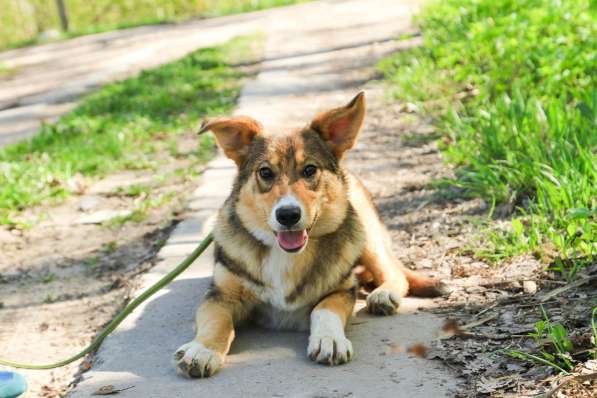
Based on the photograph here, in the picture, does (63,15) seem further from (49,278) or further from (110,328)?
(110,328)

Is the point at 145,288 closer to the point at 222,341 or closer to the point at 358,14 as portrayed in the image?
the point at 222,341

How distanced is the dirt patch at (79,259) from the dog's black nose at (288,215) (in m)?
1.22

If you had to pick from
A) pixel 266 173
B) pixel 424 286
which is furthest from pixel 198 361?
pixel 424 286

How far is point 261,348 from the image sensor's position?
12.8ft

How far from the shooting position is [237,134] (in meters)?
4.26

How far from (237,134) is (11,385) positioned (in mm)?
1633

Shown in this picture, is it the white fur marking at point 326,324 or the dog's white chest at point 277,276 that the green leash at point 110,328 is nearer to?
the dog's white chest at point 277,276

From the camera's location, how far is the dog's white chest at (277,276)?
4059mm

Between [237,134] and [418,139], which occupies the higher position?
[237,134]

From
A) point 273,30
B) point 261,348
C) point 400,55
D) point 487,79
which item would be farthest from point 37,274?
point 273,30

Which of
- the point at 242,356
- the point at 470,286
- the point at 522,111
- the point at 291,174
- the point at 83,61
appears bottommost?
the point at 83,61

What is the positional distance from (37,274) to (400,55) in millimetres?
6540

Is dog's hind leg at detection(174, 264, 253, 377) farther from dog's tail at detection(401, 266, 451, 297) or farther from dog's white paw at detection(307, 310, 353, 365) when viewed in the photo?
dog's tail at detection(401, 266, 451, 297)

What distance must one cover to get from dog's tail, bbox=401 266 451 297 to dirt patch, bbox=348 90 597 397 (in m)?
0.06
